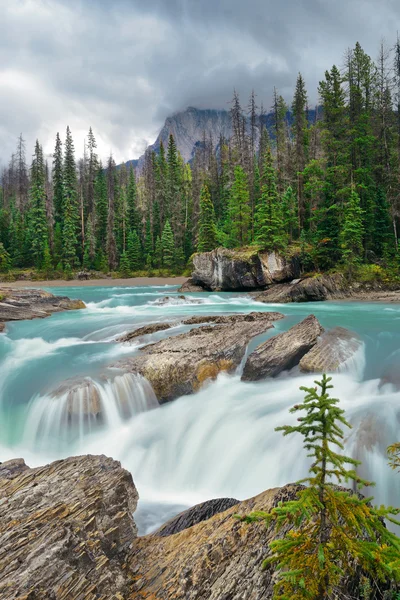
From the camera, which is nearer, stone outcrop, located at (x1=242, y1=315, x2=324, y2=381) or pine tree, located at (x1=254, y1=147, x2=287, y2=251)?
stone outcrop, located at (x1=242, y1=315, x2=324, y2=381)

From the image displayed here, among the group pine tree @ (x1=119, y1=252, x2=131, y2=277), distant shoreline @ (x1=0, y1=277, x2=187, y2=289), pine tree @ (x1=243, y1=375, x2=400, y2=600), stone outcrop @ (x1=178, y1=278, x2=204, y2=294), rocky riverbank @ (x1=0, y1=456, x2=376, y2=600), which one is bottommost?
rocky riverbank @ (x1=0, y1=456, x2=376, y2=600)

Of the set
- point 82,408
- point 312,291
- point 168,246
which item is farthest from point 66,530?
point 168,246

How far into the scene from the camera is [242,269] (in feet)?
104

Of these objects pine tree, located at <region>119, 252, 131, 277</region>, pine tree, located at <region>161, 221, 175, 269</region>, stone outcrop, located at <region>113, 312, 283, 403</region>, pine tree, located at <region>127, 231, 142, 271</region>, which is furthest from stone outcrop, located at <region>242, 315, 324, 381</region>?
pine tree, located at <region>127, 231, 142, 271</region>

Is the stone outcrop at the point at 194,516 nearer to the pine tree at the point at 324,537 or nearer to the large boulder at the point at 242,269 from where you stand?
the pine tree at the point at 324,537

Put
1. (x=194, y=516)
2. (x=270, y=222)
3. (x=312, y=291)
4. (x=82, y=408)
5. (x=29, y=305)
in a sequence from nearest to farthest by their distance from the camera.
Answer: (x=194, y=516) < (x=82, y=408) < (x=29, y=305) < (x=312, y=291) < (x=270, y=222)

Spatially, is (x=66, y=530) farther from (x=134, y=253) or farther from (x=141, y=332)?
(x=134, y=253)

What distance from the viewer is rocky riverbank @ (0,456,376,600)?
334 cm

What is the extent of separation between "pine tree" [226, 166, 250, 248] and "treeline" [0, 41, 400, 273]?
0.47 feet

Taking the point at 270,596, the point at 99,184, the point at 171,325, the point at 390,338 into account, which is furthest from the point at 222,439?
the point at 99,184

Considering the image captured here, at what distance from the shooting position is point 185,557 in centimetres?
385

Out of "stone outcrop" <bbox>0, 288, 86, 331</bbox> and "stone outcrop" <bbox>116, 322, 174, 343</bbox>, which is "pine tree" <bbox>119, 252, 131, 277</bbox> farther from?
"stone outcrop" <bbox>116, 322, 174, 343</bbox>

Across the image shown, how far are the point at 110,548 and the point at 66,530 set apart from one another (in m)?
0.61

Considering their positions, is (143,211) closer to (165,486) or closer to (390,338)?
(390,338)
